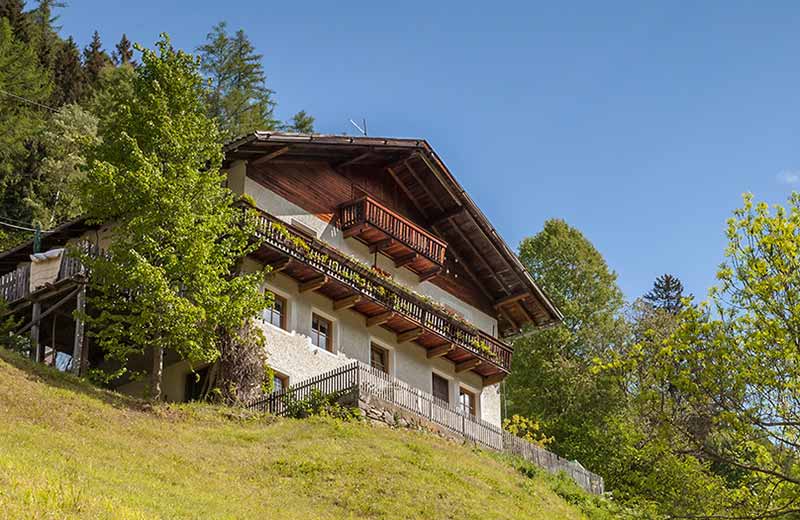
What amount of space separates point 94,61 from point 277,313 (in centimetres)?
4780

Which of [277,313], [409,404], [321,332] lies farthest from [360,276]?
[409,404]

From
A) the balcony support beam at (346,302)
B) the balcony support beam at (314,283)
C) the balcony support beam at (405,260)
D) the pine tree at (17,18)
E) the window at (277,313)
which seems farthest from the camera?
the pine tree at (17,18)

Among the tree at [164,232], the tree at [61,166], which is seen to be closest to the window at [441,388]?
the tree at [164,232]

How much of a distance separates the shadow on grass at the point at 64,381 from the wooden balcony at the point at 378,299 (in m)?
6.66

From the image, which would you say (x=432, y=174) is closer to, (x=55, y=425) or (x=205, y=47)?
(x=55, y=425)

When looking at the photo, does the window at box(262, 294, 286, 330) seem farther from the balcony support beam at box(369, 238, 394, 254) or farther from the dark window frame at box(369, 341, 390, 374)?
the balcony support beam at box(369, 238, 394, 254)

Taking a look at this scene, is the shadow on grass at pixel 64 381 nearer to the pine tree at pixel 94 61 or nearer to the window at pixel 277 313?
the window at pixel 277 313

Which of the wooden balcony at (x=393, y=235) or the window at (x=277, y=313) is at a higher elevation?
the wooden balcony at (x=393, y=235)

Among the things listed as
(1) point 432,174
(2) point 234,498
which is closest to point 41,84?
(1) point 432,174

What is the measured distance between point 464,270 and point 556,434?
35.6 ft

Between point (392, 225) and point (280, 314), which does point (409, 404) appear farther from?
point (392, 225)

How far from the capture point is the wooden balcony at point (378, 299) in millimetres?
33500

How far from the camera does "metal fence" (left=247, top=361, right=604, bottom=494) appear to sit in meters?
31.2

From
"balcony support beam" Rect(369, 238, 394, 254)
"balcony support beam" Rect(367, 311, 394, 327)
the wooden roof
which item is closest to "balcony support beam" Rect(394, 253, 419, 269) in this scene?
"balcony support beam" Rect(369, 238, 394, 254)
